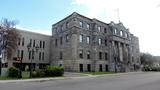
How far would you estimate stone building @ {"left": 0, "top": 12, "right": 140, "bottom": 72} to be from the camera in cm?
4003

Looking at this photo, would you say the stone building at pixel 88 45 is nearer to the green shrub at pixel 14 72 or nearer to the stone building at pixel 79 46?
the stone building at pixel 79 46

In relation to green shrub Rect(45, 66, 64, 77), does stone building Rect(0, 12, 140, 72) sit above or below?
above

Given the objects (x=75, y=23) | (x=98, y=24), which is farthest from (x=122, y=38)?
(x=75, y=23)

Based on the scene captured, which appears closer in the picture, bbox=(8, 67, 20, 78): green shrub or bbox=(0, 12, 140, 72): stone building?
bbox=(8, 67, 20, 78): green shrub

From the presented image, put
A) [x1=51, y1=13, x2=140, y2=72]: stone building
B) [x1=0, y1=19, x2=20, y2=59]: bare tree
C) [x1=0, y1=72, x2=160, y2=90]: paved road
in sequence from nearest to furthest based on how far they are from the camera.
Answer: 1. [x1=0, y1=72, x2=160, y2=90]: paved road
2. [x1=0, y1=19, x2=20, y2=59]: bare tree
3. [x1=51, y1=13, x2=140, y2=72]: stone building

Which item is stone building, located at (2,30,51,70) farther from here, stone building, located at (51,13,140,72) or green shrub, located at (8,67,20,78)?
green shrub, located at (8,67,20,78)

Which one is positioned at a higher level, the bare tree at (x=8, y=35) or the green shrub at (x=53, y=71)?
the bare tree at (x=8, y=35)

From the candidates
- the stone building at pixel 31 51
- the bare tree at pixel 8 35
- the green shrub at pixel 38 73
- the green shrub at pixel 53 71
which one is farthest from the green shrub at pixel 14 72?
the stone building at pixel 31 51

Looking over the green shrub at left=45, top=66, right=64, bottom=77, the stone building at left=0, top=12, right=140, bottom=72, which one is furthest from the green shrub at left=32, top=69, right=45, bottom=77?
the stone building at left=0, top=12, right=140, bottom=72

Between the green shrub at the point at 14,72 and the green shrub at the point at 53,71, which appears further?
the green shrub at the point at 53,71

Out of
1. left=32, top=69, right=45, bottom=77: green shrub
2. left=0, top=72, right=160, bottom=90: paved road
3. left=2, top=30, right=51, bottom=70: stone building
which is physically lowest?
left=0, top=72, right=160, bottom=90: paved road

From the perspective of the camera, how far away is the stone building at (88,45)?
39.8m

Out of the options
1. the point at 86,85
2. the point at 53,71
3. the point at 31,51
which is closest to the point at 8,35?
the point at 31,51

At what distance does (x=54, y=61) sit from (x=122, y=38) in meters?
20.2
